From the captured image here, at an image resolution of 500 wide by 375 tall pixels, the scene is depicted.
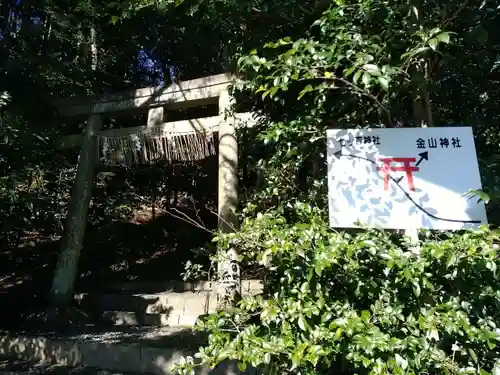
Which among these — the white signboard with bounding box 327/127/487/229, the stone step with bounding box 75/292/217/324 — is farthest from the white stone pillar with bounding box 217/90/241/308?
the white signboard with bounding box 327/127/487/229

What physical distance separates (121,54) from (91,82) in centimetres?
111

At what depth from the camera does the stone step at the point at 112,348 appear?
3.24m

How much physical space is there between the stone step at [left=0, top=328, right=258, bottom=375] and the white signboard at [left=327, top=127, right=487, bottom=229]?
1592mm

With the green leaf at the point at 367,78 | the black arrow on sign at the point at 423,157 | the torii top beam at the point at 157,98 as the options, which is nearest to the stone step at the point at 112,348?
the black arrow on sign at the point at 423,157

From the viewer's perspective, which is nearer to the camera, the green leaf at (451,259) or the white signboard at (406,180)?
the green leaf at (451,259)

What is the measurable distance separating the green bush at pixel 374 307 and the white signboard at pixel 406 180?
0.10 meters

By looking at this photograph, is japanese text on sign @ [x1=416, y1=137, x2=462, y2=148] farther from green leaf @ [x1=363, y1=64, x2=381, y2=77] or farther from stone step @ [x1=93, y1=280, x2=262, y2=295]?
stone step @ [x1=93, y1=280, x2=262, y2=295]

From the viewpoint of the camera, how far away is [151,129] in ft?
15.6

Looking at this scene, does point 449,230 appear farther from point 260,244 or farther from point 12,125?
→ point 12,125

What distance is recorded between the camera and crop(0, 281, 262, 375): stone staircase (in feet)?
10.9

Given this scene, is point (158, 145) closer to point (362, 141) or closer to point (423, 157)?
point (362, 141)

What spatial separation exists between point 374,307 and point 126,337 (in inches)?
118

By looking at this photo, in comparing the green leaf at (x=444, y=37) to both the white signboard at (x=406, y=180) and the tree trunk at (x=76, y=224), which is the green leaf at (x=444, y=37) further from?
the tree trunk at (x=76, y=224)

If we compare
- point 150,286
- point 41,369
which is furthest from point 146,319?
point 150,286
